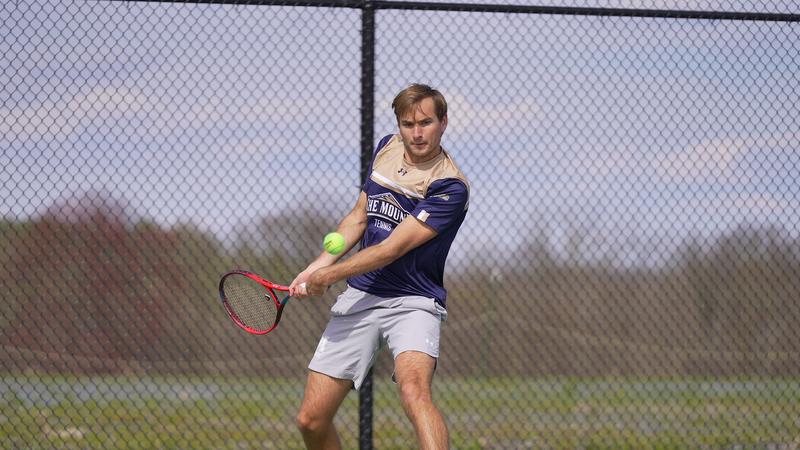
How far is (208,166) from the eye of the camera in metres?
5.64

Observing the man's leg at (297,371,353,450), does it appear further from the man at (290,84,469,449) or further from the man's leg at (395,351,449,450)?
the man's leg at (395,351,449,450)

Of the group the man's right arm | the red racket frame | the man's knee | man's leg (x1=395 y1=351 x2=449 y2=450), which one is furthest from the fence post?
man's leg (x1=395 y1=351 x2=449 y2=450)

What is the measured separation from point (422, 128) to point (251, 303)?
4.12 feet

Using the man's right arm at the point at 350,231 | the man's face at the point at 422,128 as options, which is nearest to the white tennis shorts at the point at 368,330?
the man's right arm at the point at 350,231

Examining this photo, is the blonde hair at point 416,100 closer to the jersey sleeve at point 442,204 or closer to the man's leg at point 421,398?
the jersey sleeve at point 442,204

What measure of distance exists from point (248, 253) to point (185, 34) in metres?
2.00

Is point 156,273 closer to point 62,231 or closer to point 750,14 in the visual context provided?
point 62,231

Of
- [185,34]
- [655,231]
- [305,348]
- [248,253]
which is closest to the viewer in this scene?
[185,34]

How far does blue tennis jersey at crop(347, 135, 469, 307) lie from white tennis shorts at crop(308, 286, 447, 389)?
54mm

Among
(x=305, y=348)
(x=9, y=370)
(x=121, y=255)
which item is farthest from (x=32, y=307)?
(x=305, y=348)

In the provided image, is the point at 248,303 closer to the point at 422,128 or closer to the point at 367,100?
the point at 422,128

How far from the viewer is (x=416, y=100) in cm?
406

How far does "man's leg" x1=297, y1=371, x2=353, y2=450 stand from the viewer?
4195mm

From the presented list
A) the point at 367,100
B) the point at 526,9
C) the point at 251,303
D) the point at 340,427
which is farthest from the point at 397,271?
the point at 340,427
